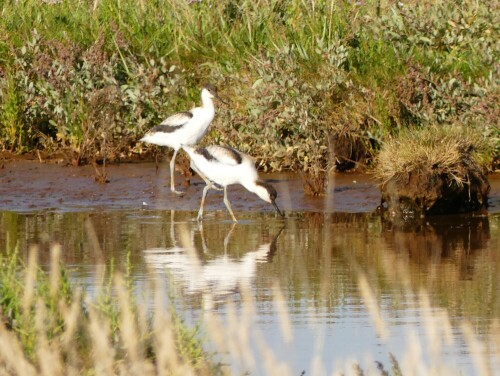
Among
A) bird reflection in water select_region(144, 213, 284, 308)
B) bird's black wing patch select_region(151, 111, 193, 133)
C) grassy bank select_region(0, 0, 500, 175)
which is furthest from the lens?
bird's black wing patch select_region(151, 111, 193, 133)

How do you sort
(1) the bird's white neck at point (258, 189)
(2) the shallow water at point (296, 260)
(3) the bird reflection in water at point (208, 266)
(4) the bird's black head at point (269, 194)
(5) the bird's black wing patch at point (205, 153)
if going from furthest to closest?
1. (5) the bird's black wing patch at point (205, 153)
2. (1) the bird's white neck at point (258, 189)
3. (4) the bird's black head at point (269, 194)
4. (3) the bird reflection in water at point (208, 266)
5. (2) the shallow water at point (296, 260)

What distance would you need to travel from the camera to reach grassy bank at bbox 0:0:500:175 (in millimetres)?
13820

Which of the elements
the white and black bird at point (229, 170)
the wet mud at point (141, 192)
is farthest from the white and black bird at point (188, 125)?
the white and black bird at point (229, 170)

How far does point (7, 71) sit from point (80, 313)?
9.45 meters

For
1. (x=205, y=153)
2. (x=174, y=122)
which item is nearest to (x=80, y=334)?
(x=205, y=153)

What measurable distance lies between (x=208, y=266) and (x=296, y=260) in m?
0.69

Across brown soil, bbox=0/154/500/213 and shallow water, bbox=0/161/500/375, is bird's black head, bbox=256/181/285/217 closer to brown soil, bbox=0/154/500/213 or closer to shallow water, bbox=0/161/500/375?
shallow water, bbox=0/161/500/375

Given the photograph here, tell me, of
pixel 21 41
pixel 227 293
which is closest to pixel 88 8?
pixel 21 41

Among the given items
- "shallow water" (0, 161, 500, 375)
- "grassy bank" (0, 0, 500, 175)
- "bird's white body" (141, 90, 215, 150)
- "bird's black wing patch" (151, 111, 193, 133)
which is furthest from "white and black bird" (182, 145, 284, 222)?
"bird's black wing patch" (151, 111, 193, 133)

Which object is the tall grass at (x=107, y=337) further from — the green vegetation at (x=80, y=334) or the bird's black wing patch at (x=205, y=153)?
the bird's black wing patch at (x=205, y=153)

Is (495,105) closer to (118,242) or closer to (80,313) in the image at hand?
(118,242)

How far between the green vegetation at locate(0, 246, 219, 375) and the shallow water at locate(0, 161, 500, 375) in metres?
0.32

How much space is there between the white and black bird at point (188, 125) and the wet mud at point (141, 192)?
16.5 inches

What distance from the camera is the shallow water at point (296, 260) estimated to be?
702 cm
